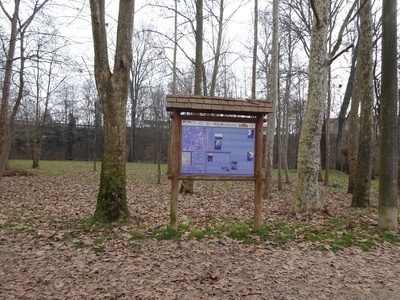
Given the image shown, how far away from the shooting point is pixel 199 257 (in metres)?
4.63

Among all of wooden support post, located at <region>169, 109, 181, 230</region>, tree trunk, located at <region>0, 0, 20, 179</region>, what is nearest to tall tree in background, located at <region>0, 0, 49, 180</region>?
tree trunk, located at <region>0, 0, 20, 179</region>

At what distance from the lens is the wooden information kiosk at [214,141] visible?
5.50 metres

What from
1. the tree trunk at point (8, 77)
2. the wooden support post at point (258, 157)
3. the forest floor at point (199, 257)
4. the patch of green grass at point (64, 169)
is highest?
the tree trunk at point (8, 77)

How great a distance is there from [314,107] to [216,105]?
9.40 ft

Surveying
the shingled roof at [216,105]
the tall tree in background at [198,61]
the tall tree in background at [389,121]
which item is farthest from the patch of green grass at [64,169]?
the tall tree in background at [389,121]

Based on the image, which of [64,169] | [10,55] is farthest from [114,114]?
[64,169]

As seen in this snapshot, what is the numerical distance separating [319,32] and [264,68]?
483 inches

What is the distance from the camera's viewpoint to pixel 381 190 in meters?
6.08

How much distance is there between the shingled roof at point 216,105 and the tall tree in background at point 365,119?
4438 mm

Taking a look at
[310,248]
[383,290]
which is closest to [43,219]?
[310,248]

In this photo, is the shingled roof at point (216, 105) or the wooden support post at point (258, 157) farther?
the wooden support post at point (258, 157)

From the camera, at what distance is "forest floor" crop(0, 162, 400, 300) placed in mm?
3666

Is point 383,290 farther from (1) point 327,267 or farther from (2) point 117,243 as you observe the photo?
(2) point 117,243

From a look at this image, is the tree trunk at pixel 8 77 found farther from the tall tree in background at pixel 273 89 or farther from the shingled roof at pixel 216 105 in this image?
the tall tree in background at pixel 273 89
